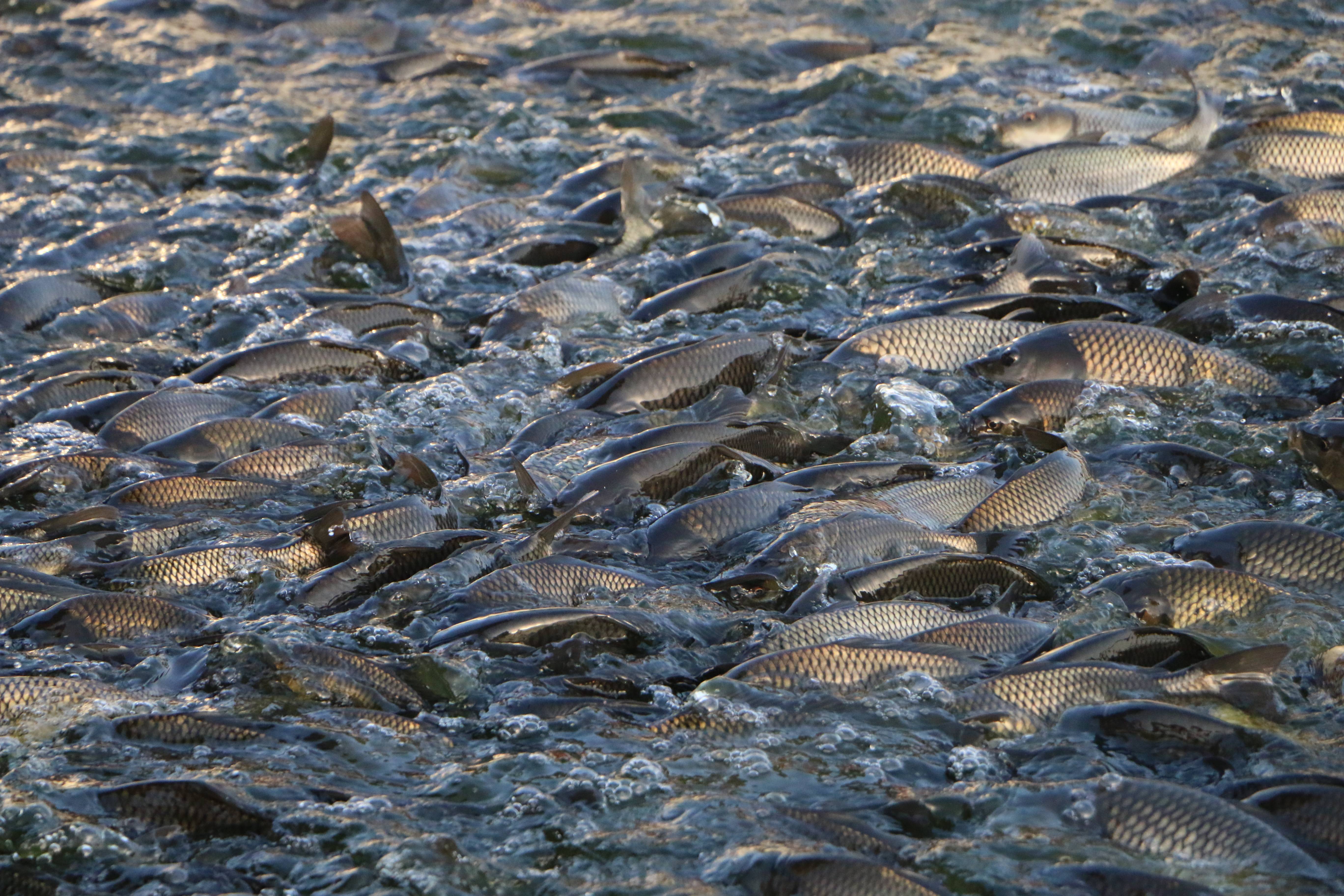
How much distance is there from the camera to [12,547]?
13.3 feet

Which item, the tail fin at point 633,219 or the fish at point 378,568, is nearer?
the fish at point 378,568

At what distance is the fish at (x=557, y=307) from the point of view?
222 inches

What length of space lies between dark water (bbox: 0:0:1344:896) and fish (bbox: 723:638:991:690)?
0.13ft

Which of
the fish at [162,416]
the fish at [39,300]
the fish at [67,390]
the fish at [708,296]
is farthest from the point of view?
the fish at [39,300]

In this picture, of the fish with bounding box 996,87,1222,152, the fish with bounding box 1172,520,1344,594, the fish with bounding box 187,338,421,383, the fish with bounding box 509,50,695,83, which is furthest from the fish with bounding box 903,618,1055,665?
the fish with bounding box 509,50,695,83

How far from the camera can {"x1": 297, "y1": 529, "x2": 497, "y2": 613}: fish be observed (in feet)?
12.4

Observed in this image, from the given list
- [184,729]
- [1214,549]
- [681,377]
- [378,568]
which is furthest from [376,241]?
[1214,549]

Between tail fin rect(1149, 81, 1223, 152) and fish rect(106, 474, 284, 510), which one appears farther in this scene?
tail fin rect(1149, 81, 1223, 152)

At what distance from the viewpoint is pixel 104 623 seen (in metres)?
3.56

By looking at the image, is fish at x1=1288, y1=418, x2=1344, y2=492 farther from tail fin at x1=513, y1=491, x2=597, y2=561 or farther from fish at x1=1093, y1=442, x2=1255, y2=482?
tail fin at x1=513, y1=491, x2=597, y2=561

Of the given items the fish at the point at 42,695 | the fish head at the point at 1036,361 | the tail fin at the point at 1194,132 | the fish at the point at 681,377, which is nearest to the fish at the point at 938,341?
the fish head at the point at 1036,361

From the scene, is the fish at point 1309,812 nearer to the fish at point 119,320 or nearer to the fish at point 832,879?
the fish at point 832,879

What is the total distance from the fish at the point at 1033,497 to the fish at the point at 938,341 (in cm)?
89

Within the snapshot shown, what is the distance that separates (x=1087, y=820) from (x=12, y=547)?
3131 mm
